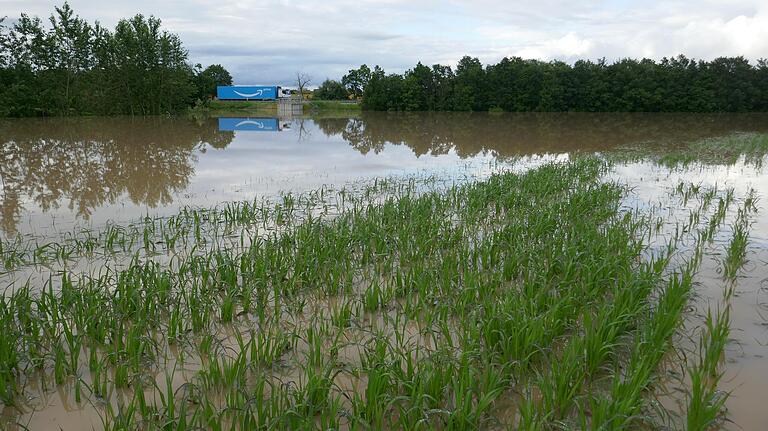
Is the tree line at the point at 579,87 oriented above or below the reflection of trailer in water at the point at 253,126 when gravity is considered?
above

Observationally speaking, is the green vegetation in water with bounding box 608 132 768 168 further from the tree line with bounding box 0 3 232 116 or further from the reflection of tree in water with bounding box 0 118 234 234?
the tree line with bounding box 0 3 232 116

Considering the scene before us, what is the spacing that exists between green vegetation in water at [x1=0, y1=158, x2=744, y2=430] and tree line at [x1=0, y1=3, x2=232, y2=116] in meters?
38.7

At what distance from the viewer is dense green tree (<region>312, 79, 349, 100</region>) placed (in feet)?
249

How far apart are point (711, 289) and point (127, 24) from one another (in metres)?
48.6

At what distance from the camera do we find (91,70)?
41.6 metres

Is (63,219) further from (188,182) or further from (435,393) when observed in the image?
(435,393)

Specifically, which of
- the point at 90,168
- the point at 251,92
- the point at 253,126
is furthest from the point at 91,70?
the point at 90,168

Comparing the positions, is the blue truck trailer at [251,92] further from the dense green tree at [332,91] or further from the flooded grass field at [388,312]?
the flooded grass field at [388,312]

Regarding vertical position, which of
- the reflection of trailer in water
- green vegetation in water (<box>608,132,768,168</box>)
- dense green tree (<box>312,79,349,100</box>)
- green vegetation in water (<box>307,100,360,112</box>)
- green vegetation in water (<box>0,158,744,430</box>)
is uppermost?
dense green tree (<box>312,79,349,100</box>)

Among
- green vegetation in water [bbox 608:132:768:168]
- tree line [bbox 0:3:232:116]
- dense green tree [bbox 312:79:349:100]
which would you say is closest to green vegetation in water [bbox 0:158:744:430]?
green vegetation in water [bbox 608:132:768:168]

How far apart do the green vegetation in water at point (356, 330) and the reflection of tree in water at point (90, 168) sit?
13.0ft

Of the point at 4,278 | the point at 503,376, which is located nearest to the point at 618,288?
the point at 503,376

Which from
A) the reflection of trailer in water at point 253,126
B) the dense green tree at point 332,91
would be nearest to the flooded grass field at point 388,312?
the reflection of trailer in water at point 253,126

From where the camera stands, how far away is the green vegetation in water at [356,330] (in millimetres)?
3078
